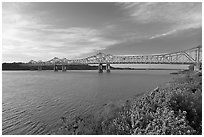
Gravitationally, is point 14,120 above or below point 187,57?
below

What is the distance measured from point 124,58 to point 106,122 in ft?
375

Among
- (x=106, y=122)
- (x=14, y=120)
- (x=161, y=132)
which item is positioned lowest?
(x=14, y=120)

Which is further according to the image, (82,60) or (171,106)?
(82,60)

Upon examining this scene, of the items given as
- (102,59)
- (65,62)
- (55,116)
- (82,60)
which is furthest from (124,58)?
(55,116)

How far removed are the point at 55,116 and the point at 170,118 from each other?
899 cm

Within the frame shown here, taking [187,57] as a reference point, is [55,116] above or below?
below

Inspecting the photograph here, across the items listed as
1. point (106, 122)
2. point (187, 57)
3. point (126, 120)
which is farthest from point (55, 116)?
point (187, 57)

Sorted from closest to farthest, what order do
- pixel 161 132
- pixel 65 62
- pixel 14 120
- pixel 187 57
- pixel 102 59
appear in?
pixel 161 132
pixel 14 120
pixel 187 57
pixel 102 59
pixel 65 62

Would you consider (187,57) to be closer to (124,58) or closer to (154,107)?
(124,58)

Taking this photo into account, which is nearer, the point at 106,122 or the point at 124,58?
the point at 106,122

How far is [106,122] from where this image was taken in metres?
7.52

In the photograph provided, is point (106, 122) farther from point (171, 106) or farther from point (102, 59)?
point (102, 59)

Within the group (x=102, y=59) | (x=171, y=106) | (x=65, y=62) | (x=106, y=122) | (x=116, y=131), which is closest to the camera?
(x=116, y=131)

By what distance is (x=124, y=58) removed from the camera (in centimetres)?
12038
